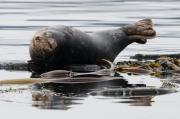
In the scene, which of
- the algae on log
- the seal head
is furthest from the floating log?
the algae on log

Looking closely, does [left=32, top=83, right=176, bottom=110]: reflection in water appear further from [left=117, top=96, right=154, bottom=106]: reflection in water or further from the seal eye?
the seal eye

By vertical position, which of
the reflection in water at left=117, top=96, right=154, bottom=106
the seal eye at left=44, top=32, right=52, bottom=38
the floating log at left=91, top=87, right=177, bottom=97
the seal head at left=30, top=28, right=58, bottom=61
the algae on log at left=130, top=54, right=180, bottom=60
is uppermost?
the seal eye at left=44, top=32, right=52, bottom=38

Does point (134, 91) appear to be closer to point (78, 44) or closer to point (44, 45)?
point (44, 45)

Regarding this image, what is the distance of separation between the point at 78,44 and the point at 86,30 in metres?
6.22

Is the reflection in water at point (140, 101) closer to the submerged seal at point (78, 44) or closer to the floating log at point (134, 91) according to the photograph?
the floating log at point (134, 91)

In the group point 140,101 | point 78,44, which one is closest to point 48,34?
point 78,44

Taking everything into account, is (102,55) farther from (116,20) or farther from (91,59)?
(116,20)

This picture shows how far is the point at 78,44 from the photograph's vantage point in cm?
1370

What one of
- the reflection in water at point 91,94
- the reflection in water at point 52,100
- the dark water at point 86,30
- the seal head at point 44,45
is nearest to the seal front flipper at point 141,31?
the dark water at point 86,30

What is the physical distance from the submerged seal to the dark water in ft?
1.73

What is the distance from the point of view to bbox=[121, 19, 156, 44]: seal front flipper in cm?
1448

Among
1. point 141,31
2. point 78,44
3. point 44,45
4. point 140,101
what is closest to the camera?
point 140,101

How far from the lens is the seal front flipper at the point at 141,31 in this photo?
47.5ft

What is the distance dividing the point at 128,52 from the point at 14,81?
501 centimetres
